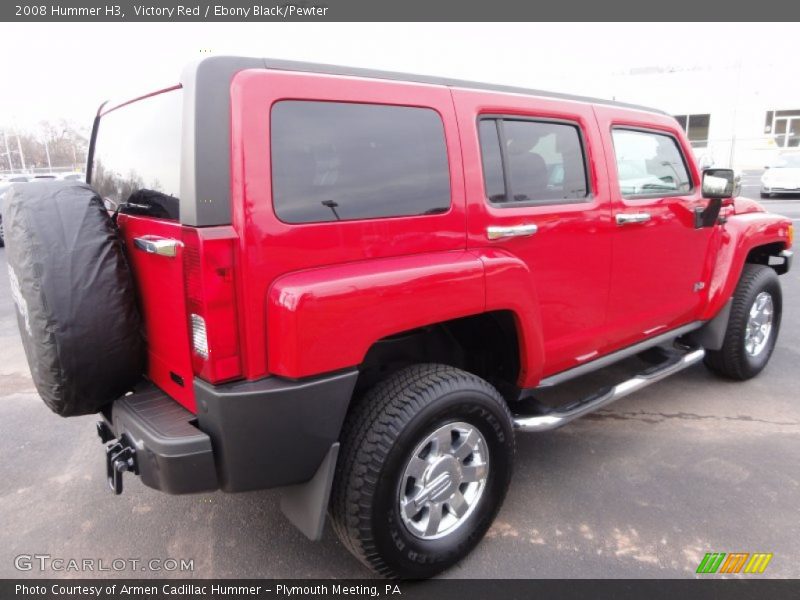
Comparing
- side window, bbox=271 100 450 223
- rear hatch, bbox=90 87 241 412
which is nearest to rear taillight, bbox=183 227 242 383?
rear hatch, bbox=90 87 241 412

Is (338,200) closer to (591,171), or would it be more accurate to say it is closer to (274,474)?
(274,474)

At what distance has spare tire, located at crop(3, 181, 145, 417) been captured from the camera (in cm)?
213

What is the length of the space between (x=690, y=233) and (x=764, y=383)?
1.61 m

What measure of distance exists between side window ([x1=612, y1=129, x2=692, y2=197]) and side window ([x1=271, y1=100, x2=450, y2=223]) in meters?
1.40

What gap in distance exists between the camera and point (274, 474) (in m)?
2.05

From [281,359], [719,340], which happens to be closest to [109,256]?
[281,359]

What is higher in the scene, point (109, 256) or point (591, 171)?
point (591, 171)

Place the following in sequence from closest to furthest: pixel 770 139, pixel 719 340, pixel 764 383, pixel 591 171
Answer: pixel 591 171 → pixel 719 340 → pixel 764 383 → pixel 770 139

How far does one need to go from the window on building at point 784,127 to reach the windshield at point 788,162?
24.1 m

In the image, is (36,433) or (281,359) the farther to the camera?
(36,433)

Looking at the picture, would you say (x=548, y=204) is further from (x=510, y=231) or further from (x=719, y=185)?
(x=719, y=185)

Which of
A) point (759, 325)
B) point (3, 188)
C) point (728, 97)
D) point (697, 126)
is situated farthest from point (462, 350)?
point (697, 126)

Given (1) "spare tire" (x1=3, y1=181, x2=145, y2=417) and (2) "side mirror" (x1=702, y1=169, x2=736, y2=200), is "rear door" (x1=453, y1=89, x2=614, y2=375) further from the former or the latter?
(1) "spare tire" (x1=3, y1=181, x2=145, y2=417)

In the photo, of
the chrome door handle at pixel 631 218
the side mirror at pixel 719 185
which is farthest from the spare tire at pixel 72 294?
the side mirror at pixel 719 185
